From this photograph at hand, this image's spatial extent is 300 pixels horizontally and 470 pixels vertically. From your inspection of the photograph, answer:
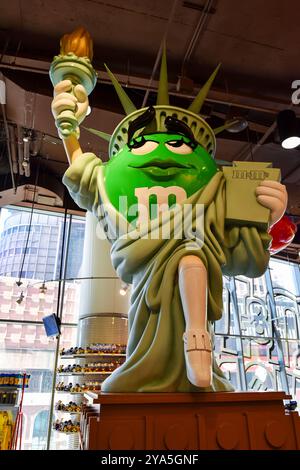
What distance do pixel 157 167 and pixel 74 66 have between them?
2.99ft

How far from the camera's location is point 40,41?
195 inches

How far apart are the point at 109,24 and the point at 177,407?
480 cm

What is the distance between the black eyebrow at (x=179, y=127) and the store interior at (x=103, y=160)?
536 mm

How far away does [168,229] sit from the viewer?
1.80 metres

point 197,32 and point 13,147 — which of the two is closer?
point 197,32

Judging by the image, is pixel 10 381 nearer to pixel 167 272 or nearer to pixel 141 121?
pixel 167 272

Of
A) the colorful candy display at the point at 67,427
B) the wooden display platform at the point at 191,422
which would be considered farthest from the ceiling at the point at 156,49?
the colorful candy display at the point at 67,427

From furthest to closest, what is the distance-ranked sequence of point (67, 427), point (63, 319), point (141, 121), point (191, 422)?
1. point (63, 319)
2. point (67, 427)
3. point (141, 121)
4. point (191, 422)

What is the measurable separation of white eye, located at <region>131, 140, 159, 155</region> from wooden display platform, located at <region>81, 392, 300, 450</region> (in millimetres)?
1306

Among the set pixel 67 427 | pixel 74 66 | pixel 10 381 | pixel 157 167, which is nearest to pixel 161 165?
pixel 157 167

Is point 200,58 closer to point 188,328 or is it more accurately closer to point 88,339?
point 188,328

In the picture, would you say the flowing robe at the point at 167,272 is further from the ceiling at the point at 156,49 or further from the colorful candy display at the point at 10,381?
the colorful candy display at the point at 10,381

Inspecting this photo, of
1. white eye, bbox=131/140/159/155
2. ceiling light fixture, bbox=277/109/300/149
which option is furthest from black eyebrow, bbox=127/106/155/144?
ceiling light fixture, bbox=277/109/300/149

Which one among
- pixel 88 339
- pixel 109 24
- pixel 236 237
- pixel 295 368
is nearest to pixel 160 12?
pixel 109 24
